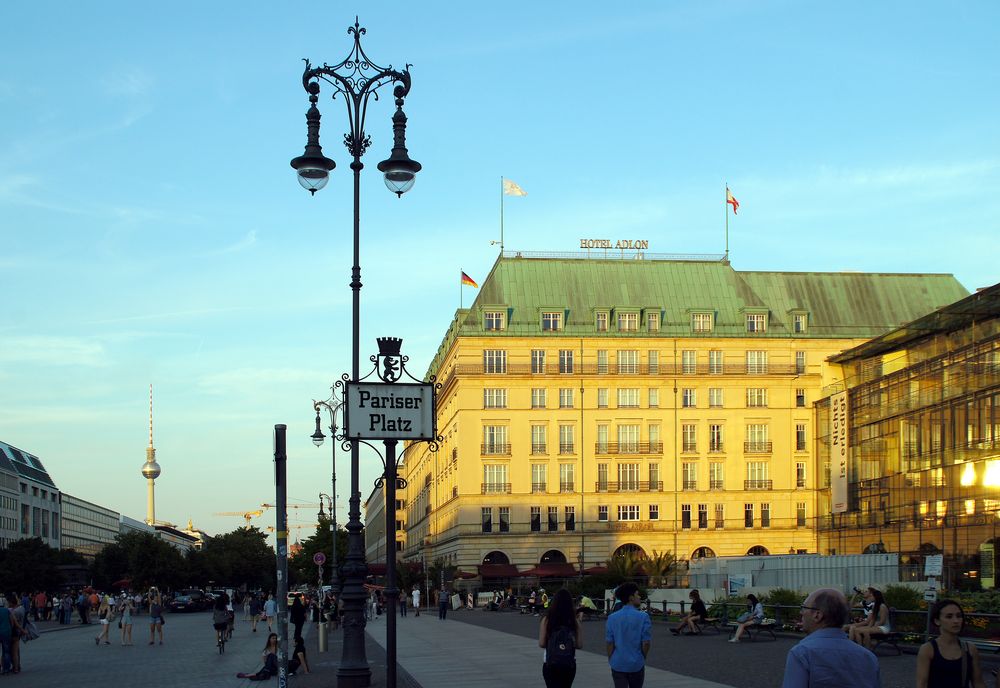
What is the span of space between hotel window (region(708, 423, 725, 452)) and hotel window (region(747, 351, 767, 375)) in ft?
15.9

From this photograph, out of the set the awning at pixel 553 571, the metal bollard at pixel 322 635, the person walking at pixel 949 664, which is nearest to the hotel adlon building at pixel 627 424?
the awning at pixel 553 571

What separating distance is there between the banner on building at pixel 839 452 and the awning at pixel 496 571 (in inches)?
937

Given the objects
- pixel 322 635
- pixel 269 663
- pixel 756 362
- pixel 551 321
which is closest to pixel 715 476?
pixel 756 362

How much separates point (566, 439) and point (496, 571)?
11.7m

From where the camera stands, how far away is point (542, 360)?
93.8m

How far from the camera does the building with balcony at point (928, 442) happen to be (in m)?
54.7

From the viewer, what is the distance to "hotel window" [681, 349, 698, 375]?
94.6m

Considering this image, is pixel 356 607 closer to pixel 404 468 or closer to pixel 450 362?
pixel 450 362

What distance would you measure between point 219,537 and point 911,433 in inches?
4915

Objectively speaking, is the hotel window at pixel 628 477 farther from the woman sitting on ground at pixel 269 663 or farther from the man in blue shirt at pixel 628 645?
the man in blue shirt at pixel 628 645

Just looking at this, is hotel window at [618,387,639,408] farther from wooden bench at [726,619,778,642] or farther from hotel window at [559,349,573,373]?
wooden bench at [726,619,778,642]

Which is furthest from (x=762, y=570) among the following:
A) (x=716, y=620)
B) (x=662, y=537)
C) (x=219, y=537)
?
(x=219, y=537)

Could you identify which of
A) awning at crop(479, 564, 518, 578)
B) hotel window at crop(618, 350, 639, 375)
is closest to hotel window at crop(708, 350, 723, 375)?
hotel window at crop(618, 350, 639, 375)

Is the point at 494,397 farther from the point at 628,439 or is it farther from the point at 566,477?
the point at 628,439
